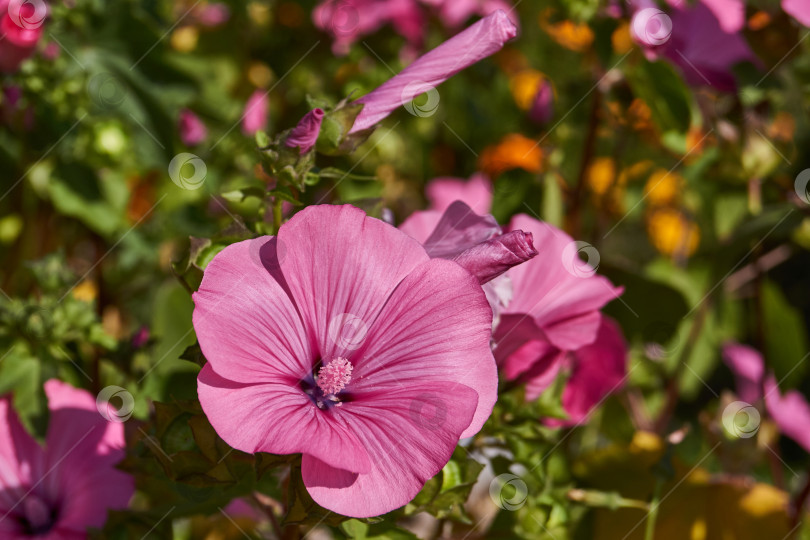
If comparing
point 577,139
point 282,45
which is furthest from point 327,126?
point 282,45

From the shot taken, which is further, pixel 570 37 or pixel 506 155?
pixel 506 155

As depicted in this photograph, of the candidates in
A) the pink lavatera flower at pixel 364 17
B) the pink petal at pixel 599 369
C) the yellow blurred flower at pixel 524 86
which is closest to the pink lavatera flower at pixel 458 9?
the pink lavatera flower at pixel 364 17

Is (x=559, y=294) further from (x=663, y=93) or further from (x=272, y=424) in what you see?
(x=663, y=93)

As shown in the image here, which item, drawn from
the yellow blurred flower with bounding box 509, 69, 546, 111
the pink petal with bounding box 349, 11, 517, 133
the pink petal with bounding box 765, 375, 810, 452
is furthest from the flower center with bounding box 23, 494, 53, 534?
the yellow blurred flower with bounding box 509, 69, 546, 111

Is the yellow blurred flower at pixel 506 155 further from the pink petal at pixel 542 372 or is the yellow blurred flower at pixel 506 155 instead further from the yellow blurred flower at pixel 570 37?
the pink petal at pixel 542 372

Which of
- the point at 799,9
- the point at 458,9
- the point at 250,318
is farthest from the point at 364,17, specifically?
the point at 250,318

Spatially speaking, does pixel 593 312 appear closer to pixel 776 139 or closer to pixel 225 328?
pixel 225 328
